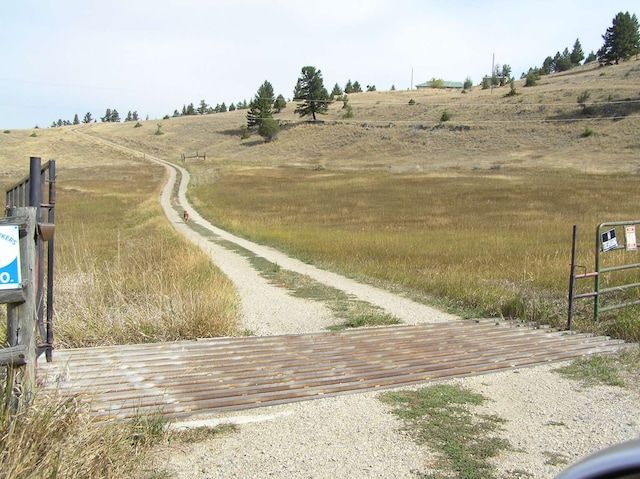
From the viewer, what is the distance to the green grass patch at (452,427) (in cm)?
419

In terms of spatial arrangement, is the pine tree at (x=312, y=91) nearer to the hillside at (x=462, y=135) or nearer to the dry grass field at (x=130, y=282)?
the hillside at (x=462, y=135)

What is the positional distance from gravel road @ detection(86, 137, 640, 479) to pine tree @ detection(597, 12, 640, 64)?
119 meters

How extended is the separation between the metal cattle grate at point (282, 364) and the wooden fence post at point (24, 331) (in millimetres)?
433

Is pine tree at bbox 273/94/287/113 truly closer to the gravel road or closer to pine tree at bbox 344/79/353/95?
pine tree at bbox 344/79/353/95

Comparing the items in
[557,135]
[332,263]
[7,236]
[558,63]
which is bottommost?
[332,263]

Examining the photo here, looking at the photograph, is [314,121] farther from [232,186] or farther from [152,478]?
[152,478]

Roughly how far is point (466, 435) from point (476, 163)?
65.1m

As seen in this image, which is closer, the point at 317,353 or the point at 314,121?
the point at 317,353

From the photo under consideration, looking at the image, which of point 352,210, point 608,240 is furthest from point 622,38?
point 608,240

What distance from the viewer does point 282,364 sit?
656 cm

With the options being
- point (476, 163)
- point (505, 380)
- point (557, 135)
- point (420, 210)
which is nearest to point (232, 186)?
point (420, 210)

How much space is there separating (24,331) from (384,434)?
2840 millimetres

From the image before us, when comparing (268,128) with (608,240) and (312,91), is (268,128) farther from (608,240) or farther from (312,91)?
(608,240)

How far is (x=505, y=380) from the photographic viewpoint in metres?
6.25
